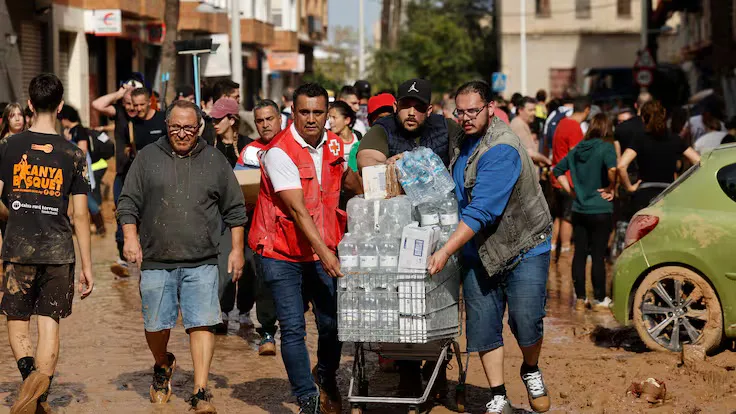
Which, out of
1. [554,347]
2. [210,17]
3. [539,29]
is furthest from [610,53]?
[554,347]

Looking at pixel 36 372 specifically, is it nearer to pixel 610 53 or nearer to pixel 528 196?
pixel 528 196

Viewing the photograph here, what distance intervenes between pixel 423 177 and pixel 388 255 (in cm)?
55

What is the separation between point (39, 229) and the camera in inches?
284

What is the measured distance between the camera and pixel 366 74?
2461 inches

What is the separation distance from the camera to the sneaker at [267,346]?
9492 millimetres

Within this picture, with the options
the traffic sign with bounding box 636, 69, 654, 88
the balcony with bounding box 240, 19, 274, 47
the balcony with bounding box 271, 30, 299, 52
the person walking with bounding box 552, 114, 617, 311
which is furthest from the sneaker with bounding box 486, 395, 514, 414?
the balcony with bounding box 271, 30, 299, 52

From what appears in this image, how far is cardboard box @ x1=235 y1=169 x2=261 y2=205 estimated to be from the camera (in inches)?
348

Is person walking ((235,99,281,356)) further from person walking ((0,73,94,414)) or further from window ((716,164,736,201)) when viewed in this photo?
window ((716,164,736,201))

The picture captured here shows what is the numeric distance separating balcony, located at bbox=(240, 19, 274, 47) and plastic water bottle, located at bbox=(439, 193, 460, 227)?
41.8 metres

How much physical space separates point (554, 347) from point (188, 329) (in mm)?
3600

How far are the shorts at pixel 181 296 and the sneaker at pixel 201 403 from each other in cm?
41

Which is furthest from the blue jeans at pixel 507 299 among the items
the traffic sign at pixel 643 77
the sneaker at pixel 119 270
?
the traffic sign at pixel 643 77

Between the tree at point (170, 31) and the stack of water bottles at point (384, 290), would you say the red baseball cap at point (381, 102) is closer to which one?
the stack of water bottles at point (384, 290)

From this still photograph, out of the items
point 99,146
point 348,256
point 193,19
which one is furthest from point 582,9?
point 348,256
